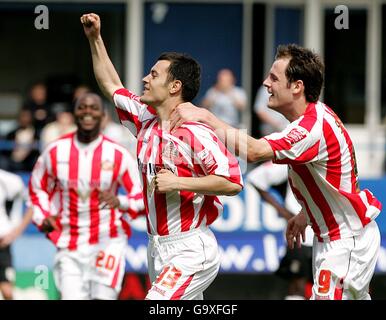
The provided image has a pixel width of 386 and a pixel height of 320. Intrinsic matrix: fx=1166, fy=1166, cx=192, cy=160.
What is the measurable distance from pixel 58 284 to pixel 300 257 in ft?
7.56

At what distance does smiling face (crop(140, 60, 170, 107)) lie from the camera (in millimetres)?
6996

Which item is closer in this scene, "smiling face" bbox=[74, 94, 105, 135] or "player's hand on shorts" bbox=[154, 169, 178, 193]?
"player's hand on shorts" bbox=[154, 169, 178, 193]

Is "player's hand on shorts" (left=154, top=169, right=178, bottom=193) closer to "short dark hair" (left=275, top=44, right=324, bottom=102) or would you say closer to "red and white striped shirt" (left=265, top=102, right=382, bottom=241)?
"red and white striped shirt" (left=265, top=102, right=382, bottom=241)

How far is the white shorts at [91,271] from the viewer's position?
940 centimetres

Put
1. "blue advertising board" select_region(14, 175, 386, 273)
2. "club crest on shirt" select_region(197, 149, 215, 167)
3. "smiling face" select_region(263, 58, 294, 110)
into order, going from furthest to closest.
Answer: "blue advertising board" select_region(14, 175, 386, 273) → "smiling face" select_region(263, 58, 294, 110) → "club crest on shirt" select_region(197, 149, 215, 167)

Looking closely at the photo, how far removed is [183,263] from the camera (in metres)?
6.91

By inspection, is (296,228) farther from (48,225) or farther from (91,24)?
(48,225)

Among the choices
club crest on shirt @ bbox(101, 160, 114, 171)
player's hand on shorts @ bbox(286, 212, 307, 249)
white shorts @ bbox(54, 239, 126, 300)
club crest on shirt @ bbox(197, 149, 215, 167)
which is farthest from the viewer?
club crest on shirt @ bbox(101, 160, 114, 171)

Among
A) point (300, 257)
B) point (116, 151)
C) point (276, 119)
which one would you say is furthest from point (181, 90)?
point (276, 119)

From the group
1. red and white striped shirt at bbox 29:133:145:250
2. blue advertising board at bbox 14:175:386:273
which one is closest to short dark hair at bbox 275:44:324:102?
red and white striped shirt at bbox 29:133:145:250

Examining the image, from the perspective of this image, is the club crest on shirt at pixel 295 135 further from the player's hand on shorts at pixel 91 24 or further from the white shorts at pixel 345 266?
the player's hand on shorts at pixel 91 24

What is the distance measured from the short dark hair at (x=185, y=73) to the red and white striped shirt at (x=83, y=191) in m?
2.46

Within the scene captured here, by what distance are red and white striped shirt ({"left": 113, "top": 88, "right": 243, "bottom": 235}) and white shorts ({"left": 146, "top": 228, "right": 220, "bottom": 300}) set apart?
6 cm

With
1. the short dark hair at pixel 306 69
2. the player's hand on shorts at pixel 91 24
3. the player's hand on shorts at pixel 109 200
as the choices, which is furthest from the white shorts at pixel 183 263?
the player's hand on shorts at pixel 109 200
